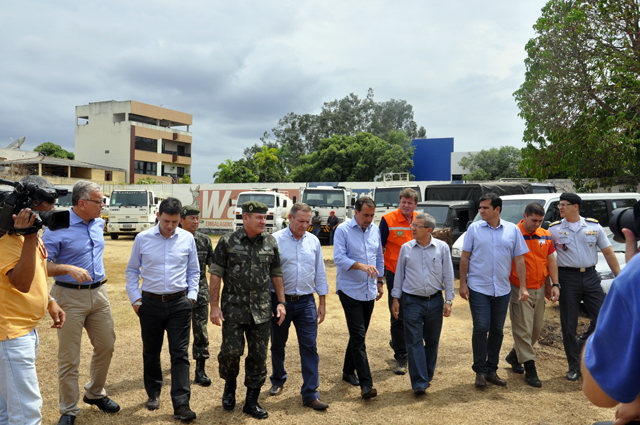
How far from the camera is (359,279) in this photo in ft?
14.8

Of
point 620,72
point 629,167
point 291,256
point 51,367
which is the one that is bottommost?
point 51,367

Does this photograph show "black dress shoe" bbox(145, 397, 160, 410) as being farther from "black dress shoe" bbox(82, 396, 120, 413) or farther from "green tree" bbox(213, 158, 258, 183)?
"green tree" bbox(213, 158, 258, 183)

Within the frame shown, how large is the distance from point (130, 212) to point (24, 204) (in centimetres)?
1728

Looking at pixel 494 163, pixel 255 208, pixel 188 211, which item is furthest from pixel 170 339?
pixel 494 163

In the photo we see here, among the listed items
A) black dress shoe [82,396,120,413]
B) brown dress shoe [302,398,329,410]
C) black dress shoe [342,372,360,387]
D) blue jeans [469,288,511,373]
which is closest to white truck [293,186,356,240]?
black dress shoe [342,372,360,387]

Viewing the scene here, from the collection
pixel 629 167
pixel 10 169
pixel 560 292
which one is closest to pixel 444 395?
pixel 560 292

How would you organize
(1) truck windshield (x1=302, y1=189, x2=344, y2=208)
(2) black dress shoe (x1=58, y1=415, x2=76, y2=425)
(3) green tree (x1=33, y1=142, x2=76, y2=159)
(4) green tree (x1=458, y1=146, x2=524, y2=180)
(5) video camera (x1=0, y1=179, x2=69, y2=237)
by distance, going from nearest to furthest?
(5) video camera (x1=0, y1=179, x2=69, y2=237) → (2) black dress shoe (x1=58, y1=415, x2=76, y2=425) → (1) truck windshield (x1=302, y1=189, x2=344, y2=208) → (4) green tree (x1=458, y1=146, x2=524, y2=180) → (3) green tree (x1=33, y1=142, x2=76, y2=159)

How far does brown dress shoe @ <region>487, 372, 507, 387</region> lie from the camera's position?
4598mm

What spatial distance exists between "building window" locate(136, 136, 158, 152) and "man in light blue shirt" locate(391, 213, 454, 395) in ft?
155

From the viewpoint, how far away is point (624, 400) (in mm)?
1152

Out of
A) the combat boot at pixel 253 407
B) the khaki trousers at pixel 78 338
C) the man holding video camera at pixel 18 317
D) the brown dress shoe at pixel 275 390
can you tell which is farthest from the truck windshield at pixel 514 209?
the man holding video camera at pixel 18 317

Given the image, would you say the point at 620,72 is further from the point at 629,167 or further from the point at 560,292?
the point at 560,292

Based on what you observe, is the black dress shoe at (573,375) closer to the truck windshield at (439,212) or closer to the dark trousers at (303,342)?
the dark trousers at (303,342)

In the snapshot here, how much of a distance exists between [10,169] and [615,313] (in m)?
43.7
